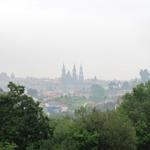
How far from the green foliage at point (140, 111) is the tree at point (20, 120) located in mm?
5971

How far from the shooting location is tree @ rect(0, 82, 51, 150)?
23062 millimetres

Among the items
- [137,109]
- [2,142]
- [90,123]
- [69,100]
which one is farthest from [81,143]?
[69,100]

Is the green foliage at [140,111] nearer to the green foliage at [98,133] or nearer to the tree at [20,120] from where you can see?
the green foliage at [98,133]

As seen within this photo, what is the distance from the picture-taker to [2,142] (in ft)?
73.0

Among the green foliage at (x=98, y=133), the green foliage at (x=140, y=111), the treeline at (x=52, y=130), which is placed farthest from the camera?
the green foliage at (x=140, y=111)

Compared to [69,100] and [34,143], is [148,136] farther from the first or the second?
[69,100]

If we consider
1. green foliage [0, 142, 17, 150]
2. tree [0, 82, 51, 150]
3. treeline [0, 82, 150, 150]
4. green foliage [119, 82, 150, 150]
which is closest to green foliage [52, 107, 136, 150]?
treeline [0, 82, 150, 150]

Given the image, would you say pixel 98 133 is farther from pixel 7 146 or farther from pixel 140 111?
pixel 140 111

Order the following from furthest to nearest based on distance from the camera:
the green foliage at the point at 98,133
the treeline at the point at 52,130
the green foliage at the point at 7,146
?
the green foliage at the point at 98,133
the treeline at the point at 52,130
the green foliage at the point at 7,146

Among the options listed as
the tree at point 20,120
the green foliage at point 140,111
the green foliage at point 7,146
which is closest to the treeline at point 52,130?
the tree at point 20,120

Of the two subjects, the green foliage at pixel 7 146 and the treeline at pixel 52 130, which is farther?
the treeline at pixel 52 130

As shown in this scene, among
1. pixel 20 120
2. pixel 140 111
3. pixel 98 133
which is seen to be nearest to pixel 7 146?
pixel 20 120

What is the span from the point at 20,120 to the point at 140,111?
8699 millimetres

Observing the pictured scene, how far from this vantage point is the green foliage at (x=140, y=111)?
89.4ft
